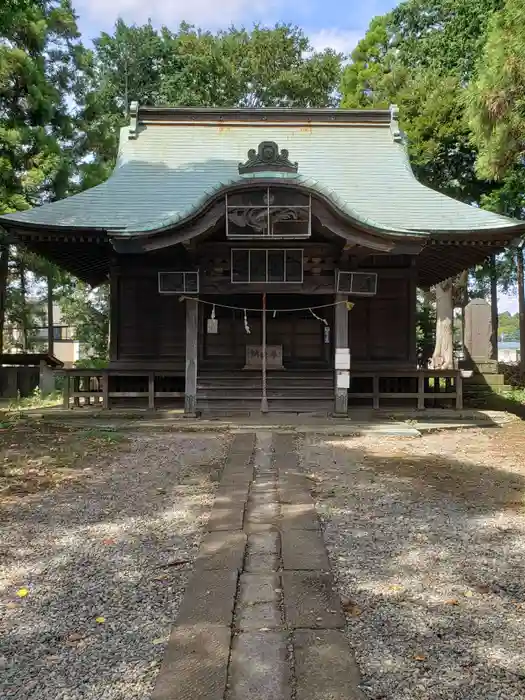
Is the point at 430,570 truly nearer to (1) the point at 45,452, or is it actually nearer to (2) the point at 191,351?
(1) the point at 45,452

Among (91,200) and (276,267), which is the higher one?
(91,200)

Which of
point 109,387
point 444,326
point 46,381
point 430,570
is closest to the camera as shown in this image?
point 430,570

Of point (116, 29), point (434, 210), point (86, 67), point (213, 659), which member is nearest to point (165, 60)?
point (116, 29)

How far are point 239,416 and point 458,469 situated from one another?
4650mm

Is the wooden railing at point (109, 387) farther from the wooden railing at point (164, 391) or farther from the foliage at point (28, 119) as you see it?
the foliage at point (28, 119)

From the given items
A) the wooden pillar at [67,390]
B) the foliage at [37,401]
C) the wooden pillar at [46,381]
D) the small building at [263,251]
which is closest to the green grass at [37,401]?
the foliage at [37,401]

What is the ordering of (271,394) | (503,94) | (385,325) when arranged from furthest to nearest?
(385,325)
(271,394)
(503,94)

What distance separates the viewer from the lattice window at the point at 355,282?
995cm

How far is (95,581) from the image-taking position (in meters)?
3.17

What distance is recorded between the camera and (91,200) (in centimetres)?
1176

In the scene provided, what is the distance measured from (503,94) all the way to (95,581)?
10.0 metres

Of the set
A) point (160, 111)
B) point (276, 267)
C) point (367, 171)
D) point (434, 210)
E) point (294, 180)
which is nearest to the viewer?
point (294, 180)

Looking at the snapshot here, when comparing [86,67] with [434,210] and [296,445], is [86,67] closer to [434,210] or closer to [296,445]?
[434,210]

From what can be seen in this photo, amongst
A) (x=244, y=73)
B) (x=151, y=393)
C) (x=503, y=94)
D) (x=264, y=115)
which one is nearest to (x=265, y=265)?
(x=151, y=393)
